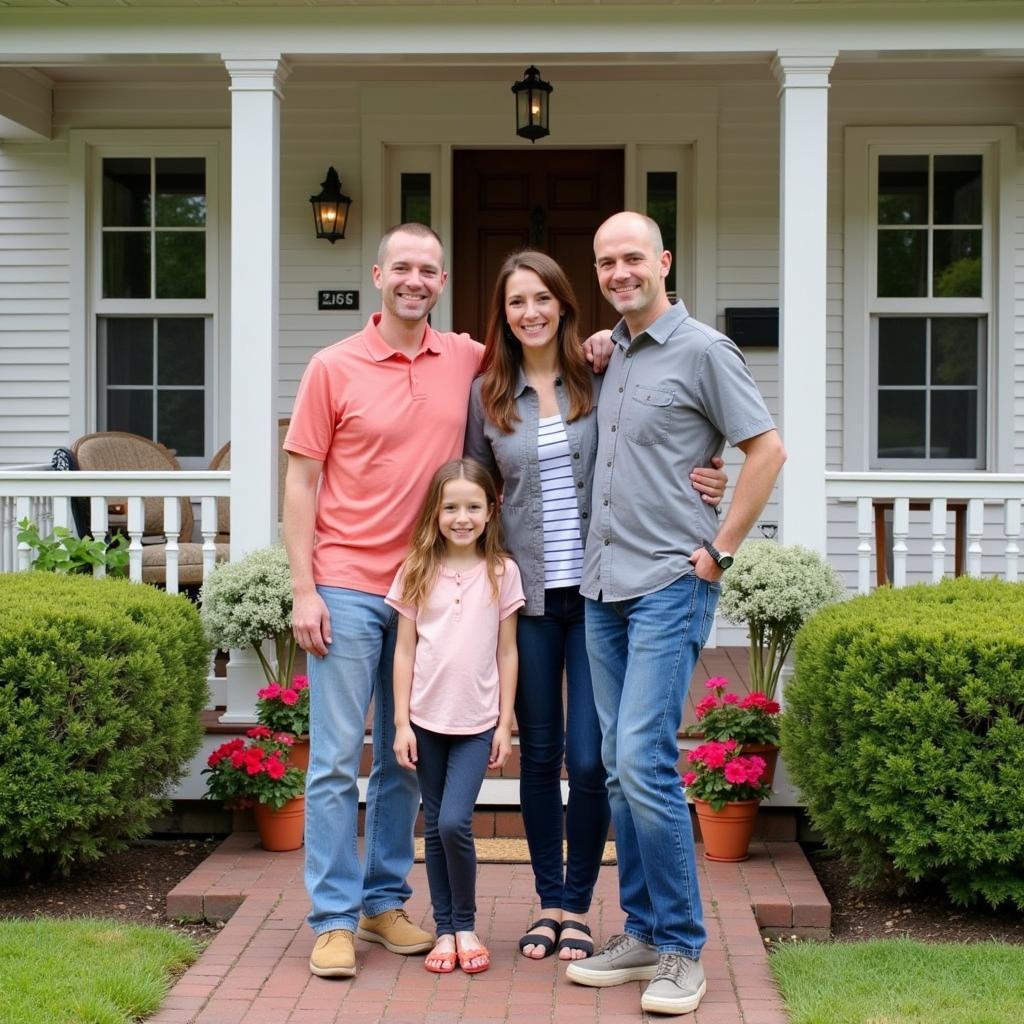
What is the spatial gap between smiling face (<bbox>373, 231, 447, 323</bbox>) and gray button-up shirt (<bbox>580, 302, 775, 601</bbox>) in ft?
1.91

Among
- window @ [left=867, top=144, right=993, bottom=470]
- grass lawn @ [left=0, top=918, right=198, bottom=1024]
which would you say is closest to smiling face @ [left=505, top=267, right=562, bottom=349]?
grass lawn @ [left=0, top=918, right=198, bottom=1024]

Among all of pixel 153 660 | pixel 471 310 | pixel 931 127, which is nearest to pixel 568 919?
pixel 153 660

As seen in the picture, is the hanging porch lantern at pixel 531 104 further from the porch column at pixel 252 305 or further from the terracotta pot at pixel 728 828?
the terracotta pot at pixel 728 828

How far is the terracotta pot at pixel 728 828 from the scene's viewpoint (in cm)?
470

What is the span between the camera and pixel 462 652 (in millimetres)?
3490

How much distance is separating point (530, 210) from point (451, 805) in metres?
A: 4.72

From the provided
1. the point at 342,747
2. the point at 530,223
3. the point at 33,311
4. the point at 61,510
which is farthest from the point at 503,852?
the point at 33,311

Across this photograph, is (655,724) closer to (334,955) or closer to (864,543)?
(334,955)

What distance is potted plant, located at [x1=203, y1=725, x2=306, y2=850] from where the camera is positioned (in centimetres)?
475

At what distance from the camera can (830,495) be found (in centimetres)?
543

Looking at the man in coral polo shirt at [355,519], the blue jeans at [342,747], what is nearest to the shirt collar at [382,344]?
the man in coral polo shirt at [355,519]

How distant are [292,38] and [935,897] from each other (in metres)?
4.06

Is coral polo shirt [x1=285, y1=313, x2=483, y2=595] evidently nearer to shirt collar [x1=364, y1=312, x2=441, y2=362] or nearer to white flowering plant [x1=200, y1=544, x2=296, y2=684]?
shirt collar [x1=364, y1=312, x2=441, y2=362]

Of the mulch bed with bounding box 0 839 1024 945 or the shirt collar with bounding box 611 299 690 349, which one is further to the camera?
the mulch bed with bounding box 0 839 1024 945
